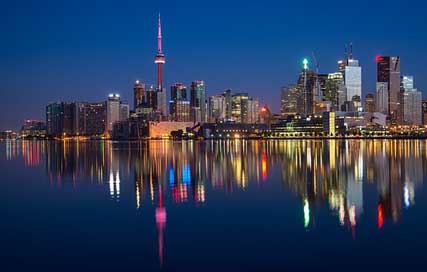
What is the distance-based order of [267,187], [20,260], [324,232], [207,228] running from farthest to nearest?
[267,187] → [207,228] → [324,232] → [20,260]

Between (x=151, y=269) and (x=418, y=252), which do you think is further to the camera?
(x=418, y=252)

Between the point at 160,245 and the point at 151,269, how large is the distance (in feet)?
7.13

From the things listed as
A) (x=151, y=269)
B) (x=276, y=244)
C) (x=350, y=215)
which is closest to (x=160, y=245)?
(x=151, y=269)

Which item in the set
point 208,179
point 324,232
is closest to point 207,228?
point 324,232

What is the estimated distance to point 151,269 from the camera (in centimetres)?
1121

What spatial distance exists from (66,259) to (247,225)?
592 cm

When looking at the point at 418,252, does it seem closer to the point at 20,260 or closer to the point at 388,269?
the point at 388,269

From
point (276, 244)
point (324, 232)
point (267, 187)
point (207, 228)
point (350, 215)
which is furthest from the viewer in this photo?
point (267, 187)

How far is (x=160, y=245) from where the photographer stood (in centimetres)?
1338

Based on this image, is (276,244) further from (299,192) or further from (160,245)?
(299,192)

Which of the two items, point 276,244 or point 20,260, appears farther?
point 276,244

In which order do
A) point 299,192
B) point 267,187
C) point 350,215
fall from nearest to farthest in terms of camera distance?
point 350,215 → point 299,192 → point 267,187

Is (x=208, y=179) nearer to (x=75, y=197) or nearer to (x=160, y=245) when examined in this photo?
(x=75, y=197)

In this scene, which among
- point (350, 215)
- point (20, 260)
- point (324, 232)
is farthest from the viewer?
point (350, 215)
